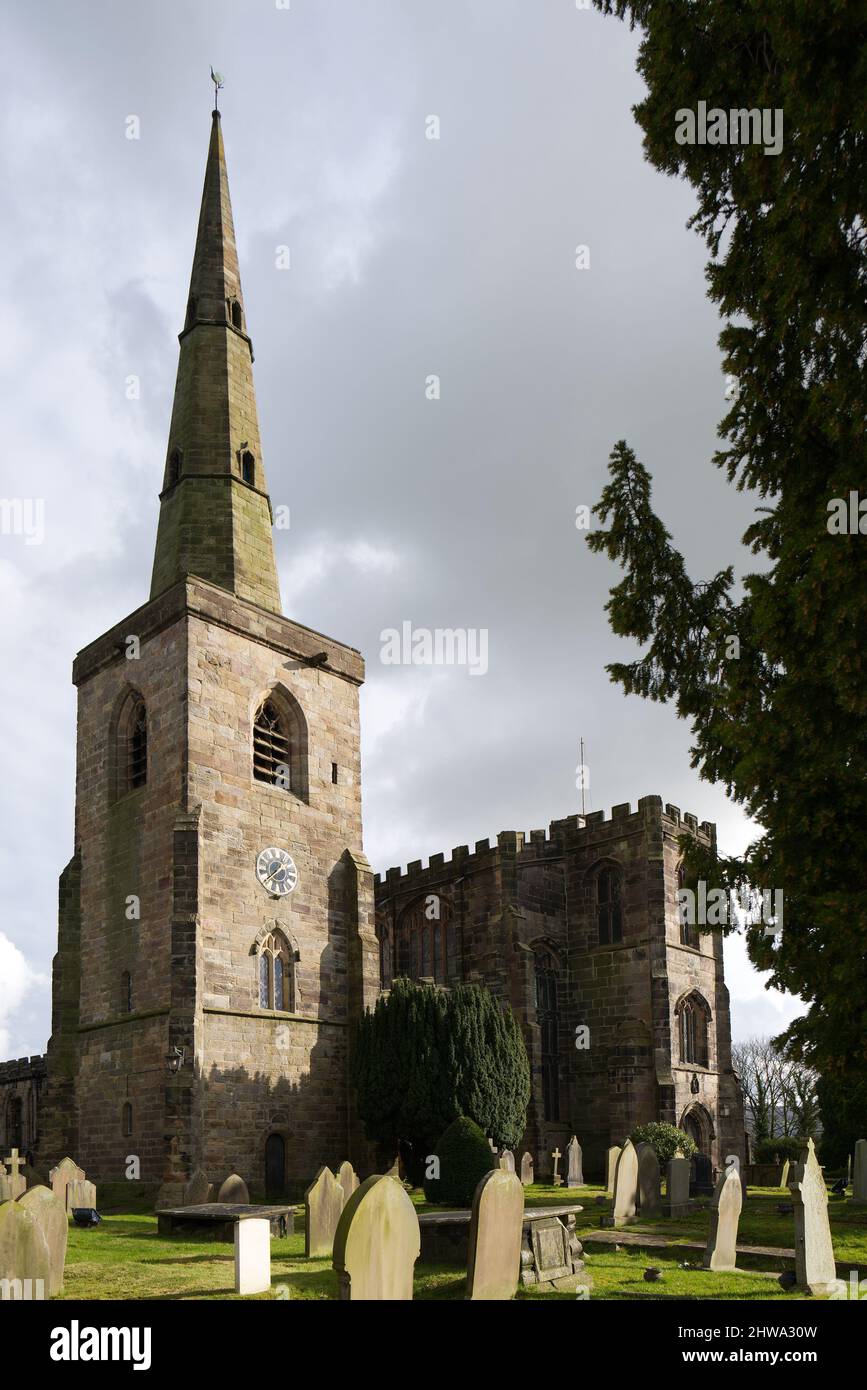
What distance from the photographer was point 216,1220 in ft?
53.0

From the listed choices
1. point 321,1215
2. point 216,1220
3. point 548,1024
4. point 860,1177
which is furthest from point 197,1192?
point 548,1024

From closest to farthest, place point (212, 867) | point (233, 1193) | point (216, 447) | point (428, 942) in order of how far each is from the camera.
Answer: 1. point (233, 1193)
2. point (212, 867)
3. point (216, 447)
4. point (428, 942)

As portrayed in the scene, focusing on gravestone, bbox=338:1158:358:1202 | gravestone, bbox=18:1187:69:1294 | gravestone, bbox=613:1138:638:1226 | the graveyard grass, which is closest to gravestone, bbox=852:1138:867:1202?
the graveyard grass

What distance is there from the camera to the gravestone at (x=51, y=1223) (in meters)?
10.8

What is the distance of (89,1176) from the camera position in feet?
78.4

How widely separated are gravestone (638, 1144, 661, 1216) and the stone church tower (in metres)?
8.13

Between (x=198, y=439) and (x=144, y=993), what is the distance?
13840 millimetres

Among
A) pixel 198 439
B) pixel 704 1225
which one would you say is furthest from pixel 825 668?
pixel 198 439

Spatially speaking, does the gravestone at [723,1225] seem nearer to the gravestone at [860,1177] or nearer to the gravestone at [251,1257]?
the gravestone at [251,1257]

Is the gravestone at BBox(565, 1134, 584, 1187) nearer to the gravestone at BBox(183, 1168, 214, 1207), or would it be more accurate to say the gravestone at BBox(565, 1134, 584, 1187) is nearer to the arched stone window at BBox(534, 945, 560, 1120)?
the arched stone window at BBox(534, 945, 560, 1120)

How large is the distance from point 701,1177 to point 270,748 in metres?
13.9

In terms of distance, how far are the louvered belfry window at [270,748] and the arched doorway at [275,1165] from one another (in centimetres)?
772

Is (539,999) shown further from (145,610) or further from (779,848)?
(779,848)

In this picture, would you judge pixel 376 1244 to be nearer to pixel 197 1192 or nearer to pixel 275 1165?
pixel 197 1192
